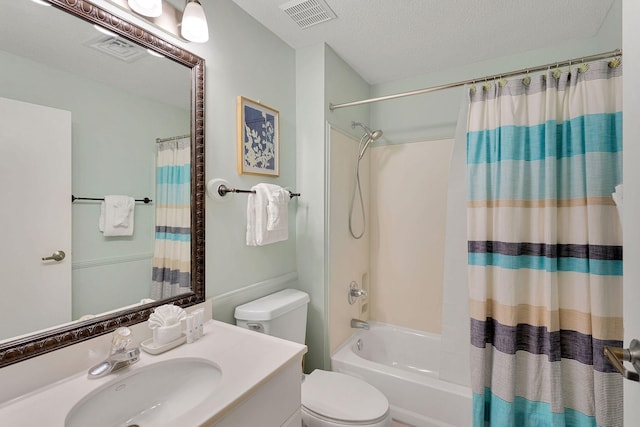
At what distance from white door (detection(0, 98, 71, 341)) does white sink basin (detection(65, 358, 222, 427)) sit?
0.90 feet

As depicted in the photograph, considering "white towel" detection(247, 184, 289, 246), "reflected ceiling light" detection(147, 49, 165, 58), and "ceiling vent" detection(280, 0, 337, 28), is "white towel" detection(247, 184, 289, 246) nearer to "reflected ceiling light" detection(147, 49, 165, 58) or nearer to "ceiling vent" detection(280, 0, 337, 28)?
"reflected ceiling light" detection(147, 49, 165, 58)

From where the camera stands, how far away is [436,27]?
1716mm

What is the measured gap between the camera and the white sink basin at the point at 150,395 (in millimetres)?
834

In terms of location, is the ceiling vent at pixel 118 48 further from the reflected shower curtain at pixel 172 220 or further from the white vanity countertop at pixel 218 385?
the white vanity countertop at pixel 218 385

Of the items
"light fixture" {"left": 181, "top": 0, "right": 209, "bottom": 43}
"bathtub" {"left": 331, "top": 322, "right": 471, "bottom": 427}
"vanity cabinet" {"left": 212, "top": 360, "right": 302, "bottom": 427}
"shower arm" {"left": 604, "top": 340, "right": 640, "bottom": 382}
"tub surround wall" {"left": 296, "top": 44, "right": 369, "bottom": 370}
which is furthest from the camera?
"tub surround wall" {"left": 296, "top": 44, "right": 369, "bottom": 370}

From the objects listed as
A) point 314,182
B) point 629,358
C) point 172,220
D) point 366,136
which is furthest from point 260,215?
point 629,358

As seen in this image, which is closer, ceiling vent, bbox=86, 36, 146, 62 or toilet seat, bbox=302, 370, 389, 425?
ceiling vent, bbox=86, 36, 146, 62

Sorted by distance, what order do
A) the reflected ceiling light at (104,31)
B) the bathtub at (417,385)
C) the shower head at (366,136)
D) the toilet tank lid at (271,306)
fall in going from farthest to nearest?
the shower head at (366,136) → the bathtub at (417,385) → the toilet tank lid at (271,306) → the reflected ceiling light at (104,31)

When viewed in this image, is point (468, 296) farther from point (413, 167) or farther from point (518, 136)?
point (413, 167)

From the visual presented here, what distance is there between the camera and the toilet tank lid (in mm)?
1436

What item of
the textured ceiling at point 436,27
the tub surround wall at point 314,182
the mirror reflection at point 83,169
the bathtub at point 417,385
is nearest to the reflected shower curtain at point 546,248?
the bathtub at point 417,385

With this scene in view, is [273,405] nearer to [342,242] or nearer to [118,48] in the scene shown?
[342,242]

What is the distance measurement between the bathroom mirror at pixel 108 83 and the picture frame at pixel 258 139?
0.80ft

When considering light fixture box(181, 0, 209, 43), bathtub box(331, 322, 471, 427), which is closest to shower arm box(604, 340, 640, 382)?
bathtub box(331, 322, 471, 427)
